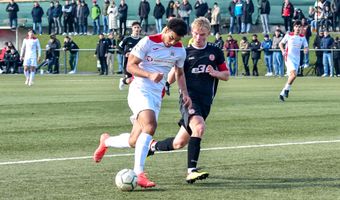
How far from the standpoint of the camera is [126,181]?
10.6 metres

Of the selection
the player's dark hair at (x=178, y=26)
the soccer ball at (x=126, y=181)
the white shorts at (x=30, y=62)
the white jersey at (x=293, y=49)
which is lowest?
the white shorts at (x=30, y=62)

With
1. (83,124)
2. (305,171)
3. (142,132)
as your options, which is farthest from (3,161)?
(83,124)

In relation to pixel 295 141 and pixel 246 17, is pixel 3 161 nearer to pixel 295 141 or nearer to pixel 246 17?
pixel 295 141

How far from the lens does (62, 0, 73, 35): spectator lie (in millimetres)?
56500

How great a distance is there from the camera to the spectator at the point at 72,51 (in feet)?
176

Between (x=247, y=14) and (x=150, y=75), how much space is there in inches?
1639

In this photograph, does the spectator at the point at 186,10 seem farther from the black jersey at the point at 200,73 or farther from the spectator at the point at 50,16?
the black jersey at the point at 200,73

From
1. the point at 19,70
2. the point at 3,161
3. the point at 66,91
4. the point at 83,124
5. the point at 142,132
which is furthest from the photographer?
the point at 19,70

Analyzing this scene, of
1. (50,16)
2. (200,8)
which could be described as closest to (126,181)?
(200,8)

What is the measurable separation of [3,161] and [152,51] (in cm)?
320

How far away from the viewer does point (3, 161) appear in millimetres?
13484

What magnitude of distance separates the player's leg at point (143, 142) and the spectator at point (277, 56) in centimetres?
3687

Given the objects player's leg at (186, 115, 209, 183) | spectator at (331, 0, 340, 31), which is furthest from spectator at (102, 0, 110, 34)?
player's leg at (186, 115, 209, 183)

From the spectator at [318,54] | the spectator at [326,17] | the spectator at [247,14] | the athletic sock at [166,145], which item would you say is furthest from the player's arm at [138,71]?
the spectator at [247,14]
